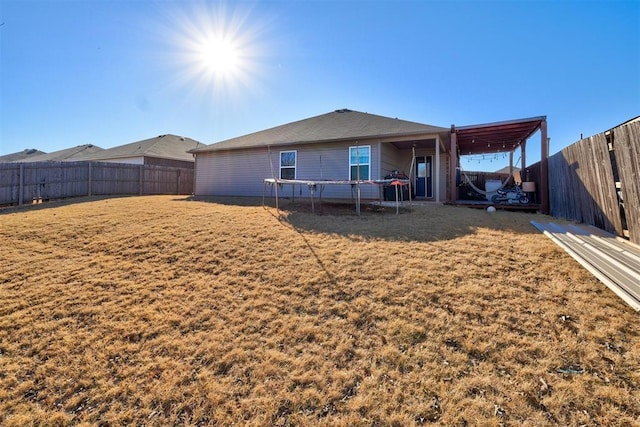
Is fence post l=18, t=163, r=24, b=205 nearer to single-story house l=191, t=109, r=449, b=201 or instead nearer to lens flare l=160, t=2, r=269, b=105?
single-story house l=191, t=109, r=449, b=201

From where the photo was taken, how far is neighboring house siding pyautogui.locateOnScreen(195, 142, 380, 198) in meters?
11.4

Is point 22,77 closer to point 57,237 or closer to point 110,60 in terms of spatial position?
point 110,60

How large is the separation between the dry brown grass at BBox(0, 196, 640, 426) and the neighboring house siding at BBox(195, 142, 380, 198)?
6.38 m

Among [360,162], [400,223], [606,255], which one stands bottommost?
[606,255]

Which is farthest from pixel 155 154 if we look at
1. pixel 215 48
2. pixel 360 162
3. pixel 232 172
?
pixel 360 162

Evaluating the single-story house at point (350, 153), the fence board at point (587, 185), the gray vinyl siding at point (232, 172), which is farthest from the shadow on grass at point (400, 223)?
the gray vinyl siding at point (232, 172)

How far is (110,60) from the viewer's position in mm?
9727

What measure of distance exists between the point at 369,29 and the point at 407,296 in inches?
354

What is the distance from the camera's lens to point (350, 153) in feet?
36.9

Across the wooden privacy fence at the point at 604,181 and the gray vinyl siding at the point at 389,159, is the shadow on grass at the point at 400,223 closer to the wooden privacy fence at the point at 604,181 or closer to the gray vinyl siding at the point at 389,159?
the wooden privacy fence at the point at 604,181

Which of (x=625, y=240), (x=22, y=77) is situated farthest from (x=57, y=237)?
(x=625, y=240)

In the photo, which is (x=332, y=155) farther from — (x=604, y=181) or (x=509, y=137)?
(x=604, y=181)

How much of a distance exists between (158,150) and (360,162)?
50.1 feet

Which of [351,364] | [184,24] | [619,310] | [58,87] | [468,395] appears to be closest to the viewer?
[468,395]
